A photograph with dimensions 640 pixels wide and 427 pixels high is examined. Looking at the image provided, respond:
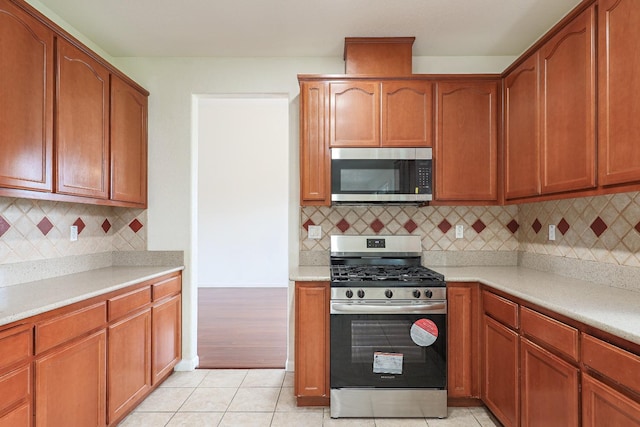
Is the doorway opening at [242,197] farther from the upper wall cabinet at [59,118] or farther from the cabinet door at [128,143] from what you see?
the upper wall cabinet at [59,118]

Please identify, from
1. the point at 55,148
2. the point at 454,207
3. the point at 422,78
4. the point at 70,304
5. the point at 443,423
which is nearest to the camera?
the point at 70,304

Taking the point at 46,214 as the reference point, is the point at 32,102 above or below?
above

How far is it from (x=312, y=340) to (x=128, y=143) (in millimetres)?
2010

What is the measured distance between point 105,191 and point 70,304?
0.98 m

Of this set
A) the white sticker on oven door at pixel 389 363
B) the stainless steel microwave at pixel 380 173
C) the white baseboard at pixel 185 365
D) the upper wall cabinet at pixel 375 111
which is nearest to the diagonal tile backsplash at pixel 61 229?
the white baseboard at pixel 185 365

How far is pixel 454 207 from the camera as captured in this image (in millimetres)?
2994

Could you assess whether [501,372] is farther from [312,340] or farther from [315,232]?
[315,232]

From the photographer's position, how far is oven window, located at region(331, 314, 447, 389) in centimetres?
230

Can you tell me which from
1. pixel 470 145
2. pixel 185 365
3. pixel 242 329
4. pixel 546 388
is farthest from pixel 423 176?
pixel 242 329

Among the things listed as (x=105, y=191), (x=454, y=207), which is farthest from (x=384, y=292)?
(x=105, y=191)

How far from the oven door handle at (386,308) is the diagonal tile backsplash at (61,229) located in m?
1.79

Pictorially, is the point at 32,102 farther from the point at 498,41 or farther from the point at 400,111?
the point at 498,41

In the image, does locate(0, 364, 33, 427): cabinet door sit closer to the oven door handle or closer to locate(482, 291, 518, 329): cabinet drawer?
the oven door handle

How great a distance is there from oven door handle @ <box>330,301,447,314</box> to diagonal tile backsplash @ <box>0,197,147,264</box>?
179cm
